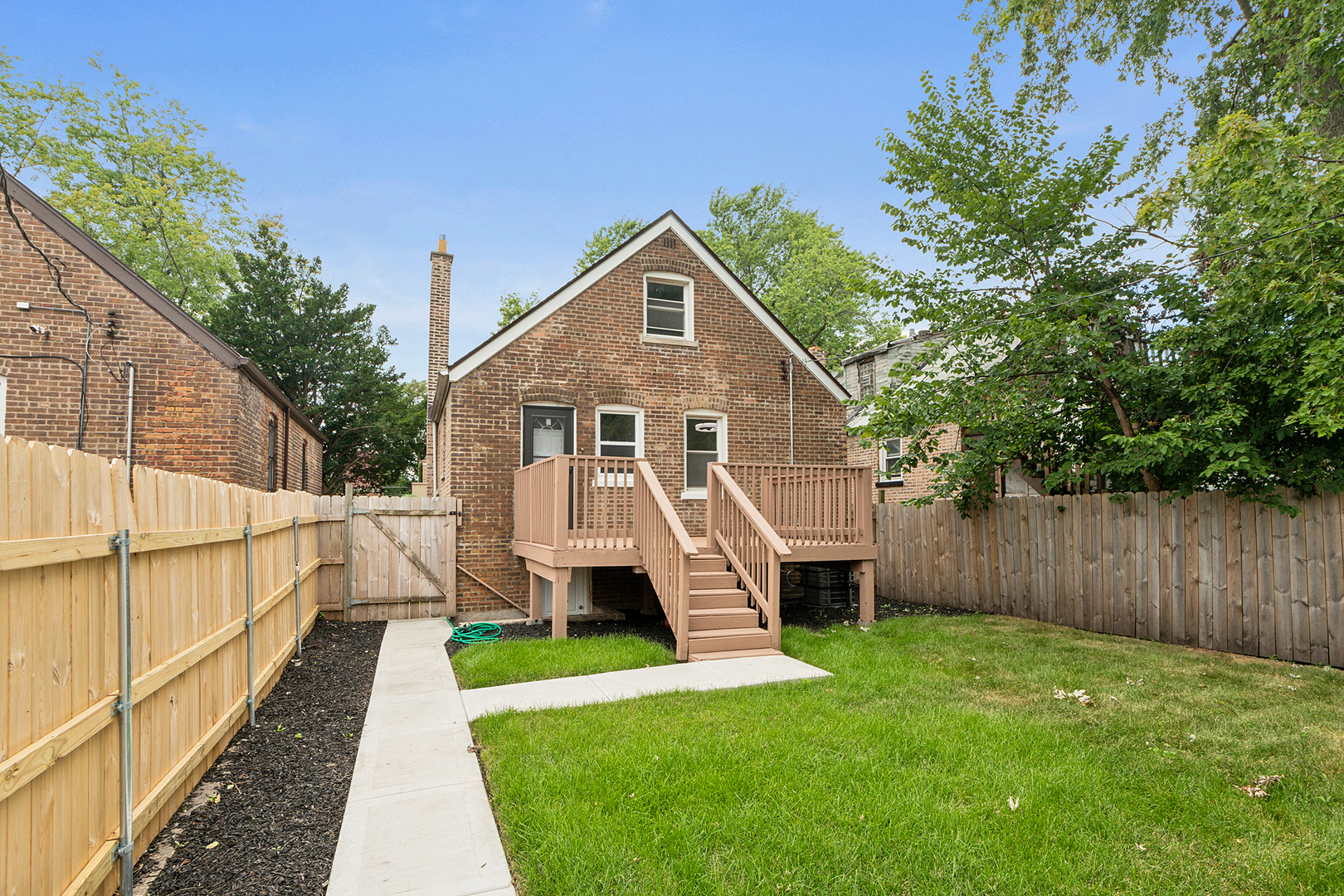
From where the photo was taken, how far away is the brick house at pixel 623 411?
1052 centimetres

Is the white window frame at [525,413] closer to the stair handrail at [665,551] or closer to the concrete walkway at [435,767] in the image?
the stair handrail at [665,551]

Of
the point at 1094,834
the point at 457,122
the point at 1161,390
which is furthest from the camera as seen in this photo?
the point at 457,122

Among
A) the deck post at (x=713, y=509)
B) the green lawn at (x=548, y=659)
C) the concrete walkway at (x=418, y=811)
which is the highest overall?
the deck post at (x=713, y=509)

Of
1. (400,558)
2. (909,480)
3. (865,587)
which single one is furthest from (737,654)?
(909,480)

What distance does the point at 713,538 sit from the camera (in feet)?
30.9

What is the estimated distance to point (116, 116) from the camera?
25047 millimetres

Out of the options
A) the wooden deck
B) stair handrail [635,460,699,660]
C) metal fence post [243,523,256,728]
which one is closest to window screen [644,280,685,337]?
the wooden deck

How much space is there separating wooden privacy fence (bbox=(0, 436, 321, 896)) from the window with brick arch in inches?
359

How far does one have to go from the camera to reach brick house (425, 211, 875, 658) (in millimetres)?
10516

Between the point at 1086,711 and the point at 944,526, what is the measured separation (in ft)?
20.7

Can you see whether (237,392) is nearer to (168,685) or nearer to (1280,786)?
(168,685)

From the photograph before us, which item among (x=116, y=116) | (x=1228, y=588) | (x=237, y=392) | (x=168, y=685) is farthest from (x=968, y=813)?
(x=116, y=116)

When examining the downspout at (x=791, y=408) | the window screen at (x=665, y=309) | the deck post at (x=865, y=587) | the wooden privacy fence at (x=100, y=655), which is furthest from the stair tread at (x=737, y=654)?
the window screen at (x=665, y=309)

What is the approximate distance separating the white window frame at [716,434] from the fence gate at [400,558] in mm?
3805
